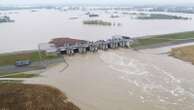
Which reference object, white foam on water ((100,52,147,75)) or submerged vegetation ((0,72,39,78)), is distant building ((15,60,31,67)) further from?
white foam on water ((100,52,147,75))

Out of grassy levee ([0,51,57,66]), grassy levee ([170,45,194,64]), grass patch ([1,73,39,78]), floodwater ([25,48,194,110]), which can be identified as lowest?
floodwater ([25,48,194,110])

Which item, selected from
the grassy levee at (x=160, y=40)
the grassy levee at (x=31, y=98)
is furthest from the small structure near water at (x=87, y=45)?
the grassy levee at (x=31, y=98)

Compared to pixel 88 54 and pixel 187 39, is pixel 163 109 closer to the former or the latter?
pixel 88 54

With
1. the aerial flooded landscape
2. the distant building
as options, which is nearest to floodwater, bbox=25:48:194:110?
the aerial flooded landscape

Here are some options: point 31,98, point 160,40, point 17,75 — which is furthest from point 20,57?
point 160,40

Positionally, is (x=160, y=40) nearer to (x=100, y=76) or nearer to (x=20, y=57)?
(x=100, y=76)

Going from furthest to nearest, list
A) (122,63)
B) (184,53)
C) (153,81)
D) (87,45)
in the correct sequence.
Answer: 1. (87,45)
2. (184,53)
3. (122,63)
4. (153,81)

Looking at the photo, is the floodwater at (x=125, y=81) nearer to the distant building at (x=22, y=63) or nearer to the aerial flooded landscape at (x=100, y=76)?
the aerial flooded landscape at (x=100, y=76)
